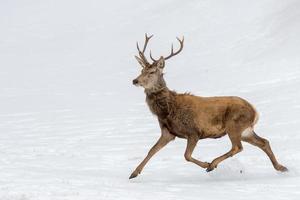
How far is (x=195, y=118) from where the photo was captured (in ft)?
36.5

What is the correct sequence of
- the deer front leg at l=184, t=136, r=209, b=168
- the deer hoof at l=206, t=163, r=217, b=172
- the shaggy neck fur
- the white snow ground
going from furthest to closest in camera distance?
the shaggy neck fur → the deer hoof at l=206, t=163, r=217, b=172 → the deer front leg at l=184, t=136, r=209, b=168 → the white snow ground

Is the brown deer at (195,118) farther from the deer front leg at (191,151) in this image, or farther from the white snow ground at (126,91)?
the white snow ground at (126,91)

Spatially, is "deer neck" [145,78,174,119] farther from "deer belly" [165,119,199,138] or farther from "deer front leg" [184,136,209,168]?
"deer front leg" [184,136,209,168]

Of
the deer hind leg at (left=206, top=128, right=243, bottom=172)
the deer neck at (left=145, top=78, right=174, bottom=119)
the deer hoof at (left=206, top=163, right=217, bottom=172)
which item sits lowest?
the deer hoof at (left=206, top=163, right=217, bottom=172)

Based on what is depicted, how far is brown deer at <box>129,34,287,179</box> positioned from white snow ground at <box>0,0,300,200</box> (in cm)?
39

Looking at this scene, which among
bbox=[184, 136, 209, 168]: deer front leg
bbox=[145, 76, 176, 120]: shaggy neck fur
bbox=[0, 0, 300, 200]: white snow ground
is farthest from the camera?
bbox=[145, 76, 176, 120]: shaggy neck fur

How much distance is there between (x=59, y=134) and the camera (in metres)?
18.5

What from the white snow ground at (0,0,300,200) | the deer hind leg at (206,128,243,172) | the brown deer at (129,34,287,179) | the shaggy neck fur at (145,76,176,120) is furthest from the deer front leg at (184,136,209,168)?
the shaggy neck fur at (145,76,176,120)

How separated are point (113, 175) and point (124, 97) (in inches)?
610

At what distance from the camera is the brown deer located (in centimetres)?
1109

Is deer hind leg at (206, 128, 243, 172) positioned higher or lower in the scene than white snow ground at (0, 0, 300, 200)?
higher

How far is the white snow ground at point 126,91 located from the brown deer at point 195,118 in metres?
0.39

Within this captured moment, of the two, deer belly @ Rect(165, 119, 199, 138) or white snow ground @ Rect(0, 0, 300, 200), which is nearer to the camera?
white snow ground @ Rect(0, 0, 300, 200)

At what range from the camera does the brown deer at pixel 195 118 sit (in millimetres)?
11086
